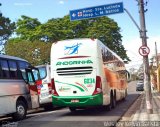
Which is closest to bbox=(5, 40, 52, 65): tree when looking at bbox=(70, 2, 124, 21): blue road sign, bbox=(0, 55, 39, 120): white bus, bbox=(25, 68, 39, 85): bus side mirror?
bbox=(70, 2, 124, 21): blue road sign

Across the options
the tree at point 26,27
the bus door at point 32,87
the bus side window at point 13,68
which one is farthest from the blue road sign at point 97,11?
the tree at point 26,27

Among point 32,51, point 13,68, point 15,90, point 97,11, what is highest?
point 32,51

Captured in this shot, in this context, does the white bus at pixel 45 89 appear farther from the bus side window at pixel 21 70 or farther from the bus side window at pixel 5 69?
the bus side window at pixel 5 69

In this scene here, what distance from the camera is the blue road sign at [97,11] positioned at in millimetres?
19172

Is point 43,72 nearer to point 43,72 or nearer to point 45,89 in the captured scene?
point 43,72

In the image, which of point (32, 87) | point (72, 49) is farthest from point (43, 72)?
point (72, 49)

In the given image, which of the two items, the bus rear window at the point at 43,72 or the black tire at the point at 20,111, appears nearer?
the black tire at the point at 20,111

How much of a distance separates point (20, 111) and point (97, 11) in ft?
21.1

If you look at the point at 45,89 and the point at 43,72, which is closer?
the point at 45,89

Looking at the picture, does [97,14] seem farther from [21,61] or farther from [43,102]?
[43,102]

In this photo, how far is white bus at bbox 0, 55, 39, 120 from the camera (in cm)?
1661

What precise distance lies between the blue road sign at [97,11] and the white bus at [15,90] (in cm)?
385

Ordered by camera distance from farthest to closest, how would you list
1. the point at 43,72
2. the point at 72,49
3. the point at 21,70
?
the point at 43,72 → the point at 21,70 → the point at 72,49

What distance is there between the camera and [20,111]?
59.1 ft
